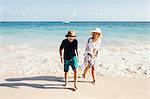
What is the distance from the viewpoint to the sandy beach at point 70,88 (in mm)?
6871

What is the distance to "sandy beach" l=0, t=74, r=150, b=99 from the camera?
6871mm

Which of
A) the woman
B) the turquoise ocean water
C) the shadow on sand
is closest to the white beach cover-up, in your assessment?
the woman

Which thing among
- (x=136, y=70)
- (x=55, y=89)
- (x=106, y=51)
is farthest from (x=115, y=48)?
(x=55, y=89)

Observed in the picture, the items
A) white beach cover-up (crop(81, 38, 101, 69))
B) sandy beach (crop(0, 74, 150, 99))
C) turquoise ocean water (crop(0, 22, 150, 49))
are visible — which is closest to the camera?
sandy beach (crop(0, 74, 150, 99))

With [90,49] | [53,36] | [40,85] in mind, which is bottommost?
[53,36]

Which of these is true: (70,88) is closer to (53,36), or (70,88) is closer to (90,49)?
(90,49)

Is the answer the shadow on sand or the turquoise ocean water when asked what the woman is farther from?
the turquoise ocean water

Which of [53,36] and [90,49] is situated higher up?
[90,49]

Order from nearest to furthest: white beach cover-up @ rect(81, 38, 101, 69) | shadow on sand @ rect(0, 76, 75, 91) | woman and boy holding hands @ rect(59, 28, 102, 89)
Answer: woman and boy holding hands @ rect(59, 28, 102, 89) → shadow on sand @ rect(0, 76, 75, 91) → white beach cover-up @ rect(81, 38, 101, 69)

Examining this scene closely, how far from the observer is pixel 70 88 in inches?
289

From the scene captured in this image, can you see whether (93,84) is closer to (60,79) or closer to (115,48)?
(60,79)

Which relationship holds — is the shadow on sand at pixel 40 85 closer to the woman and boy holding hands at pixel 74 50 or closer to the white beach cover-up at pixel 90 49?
the woman and boy holding hands at pixel 74 50

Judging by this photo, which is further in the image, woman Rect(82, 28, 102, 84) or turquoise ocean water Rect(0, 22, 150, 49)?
turquoise ocean water Rect(0, 22, 150, 49)

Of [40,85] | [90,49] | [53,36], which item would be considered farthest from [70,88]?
[53,36]
